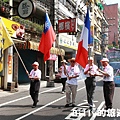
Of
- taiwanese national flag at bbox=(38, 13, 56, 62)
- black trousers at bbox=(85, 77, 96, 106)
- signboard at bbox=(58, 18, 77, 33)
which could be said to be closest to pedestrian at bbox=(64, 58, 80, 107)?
black trousers at bbox=(85, 77, 96, 106)

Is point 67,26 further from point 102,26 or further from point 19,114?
point 102,26

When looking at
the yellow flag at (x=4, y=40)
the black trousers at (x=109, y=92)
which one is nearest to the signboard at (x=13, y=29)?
the yellow flag at (x=4, y=40)

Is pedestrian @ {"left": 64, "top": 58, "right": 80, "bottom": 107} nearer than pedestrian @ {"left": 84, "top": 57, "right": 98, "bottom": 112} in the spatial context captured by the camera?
No

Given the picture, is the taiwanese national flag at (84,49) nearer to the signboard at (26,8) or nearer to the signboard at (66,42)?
the signboard at (26,8)

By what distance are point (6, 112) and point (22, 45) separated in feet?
31.9

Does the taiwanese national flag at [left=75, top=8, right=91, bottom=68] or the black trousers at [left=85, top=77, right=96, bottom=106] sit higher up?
the taiwanese national flag at [left=75, top=8, right=91, bottom=68]

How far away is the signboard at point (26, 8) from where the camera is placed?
14.5 meters

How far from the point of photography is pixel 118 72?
19750 mm

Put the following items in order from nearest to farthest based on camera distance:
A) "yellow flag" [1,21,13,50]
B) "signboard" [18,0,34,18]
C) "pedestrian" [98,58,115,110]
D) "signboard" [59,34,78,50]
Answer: "pedestrian" [98,58,115,110] < "yellow flag" [1,21,13,50] < "signboard" [18,0,34,18] < "signboard" [59,34,78,50]

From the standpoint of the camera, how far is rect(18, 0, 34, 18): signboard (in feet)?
47.5

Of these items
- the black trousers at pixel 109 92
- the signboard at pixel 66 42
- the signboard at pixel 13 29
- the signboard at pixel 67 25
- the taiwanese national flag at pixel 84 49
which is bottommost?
the black trousers at pixel 109 92

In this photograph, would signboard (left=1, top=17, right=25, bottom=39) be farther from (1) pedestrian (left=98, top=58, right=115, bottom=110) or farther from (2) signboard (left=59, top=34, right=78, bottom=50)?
(2) signboard (left=59, top=34, right=78, bottom=50)

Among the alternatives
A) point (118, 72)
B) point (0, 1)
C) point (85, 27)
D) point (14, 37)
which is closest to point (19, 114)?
point (85, 27)

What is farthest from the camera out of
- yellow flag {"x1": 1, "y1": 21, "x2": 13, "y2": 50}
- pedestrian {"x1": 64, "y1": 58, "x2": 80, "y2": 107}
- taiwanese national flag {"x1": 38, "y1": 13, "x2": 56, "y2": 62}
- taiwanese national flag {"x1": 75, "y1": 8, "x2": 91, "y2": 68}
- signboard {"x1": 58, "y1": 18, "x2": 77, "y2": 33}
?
signboard {"x1": 58, "y1": 18, "x2": 77, "y2": 33}
